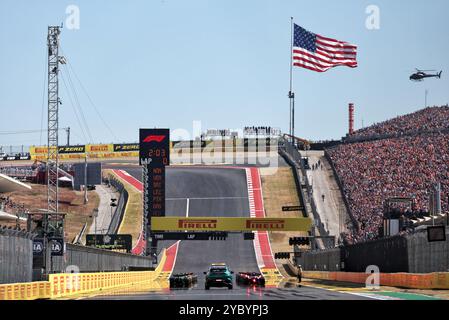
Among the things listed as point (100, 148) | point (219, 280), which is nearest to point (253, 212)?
point (100, 148)

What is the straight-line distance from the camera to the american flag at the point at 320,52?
71.4 metres


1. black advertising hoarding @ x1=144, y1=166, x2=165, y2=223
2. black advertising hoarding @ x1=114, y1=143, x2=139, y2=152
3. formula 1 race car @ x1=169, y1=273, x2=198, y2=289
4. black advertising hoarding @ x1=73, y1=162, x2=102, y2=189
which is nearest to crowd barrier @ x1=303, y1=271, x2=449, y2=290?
formula 1 race car @ x1=169, y1=273, x2=198, y2=289

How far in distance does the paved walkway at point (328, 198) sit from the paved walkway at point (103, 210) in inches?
1099

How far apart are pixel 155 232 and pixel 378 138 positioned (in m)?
52.2

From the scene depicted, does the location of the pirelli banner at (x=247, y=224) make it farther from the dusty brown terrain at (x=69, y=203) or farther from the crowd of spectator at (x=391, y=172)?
the dusty brown terrain at (x=69, y=203)

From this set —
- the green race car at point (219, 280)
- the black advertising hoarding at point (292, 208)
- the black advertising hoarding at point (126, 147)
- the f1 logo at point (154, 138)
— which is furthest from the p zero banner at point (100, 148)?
the green race car at point (219, 280)

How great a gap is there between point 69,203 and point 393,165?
146 ft

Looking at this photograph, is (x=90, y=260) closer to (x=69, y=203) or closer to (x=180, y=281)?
(x=180, y=281)

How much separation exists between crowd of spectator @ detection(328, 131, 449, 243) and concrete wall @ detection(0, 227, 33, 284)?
5213 centimetres

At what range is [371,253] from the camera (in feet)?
175

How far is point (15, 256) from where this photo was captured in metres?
32.5

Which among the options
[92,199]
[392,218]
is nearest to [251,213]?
[92,199]

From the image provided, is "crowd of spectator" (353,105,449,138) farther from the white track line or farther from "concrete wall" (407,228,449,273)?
"concrete wall" (407,228,449,273)
